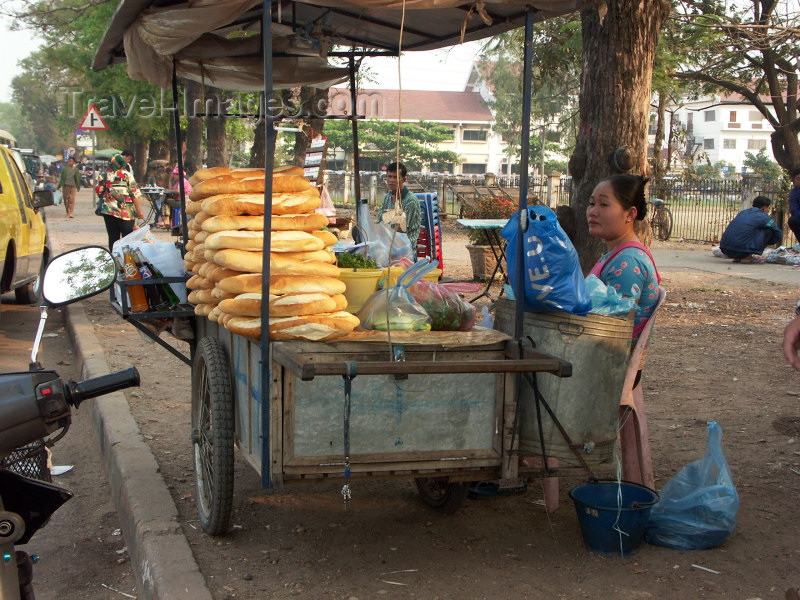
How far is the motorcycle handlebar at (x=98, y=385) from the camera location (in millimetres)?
2330

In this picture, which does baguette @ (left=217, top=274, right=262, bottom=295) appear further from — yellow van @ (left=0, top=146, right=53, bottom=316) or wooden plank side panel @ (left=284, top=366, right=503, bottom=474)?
yellow van @ (left=0, top=146, right=53, bottom=316)

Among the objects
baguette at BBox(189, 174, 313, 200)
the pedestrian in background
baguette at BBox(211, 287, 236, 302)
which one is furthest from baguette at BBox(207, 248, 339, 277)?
the pedestrian in background

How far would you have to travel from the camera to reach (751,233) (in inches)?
649

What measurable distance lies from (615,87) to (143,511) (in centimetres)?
601

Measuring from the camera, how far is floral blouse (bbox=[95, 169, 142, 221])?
12.9 metres

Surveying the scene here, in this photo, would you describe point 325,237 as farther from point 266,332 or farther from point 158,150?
point 158,150

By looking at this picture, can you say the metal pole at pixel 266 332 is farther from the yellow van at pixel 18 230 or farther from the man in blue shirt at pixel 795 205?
the man in blue shirt at pixel 795 205

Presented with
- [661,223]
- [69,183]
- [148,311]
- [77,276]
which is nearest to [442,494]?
[148,311]

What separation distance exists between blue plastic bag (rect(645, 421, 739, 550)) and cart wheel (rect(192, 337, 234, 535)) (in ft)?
6.35

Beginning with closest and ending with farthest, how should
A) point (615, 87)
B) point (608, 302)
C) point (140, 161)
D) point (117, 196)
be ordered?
point (608, 302) → point (615, 87) → point (117, 196) → point (140, 161)

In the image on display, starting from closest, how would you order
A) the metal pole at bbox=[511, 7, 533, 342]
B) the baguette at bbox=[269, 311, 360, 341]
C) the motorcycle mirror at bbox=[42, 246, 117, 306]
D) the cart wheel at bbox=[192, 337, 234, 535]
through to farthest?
the motorcycle mirror at bbox=[42, 246, 117, 306]
the baguette at bbox=[269, 311, 360, 341]
the metal pole at bbox=[511, 7, 533, 342]
the cart wheel at bbox=[192, 337, 234, 535]

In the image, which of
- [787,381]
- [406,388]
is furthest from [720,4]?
[406,388]

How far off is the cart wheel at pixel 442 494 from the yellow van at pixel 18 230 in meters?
6.18

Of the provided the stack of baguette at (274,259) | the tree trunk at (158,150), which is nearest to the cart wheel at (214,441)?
the stack of baguette at (274,259)
